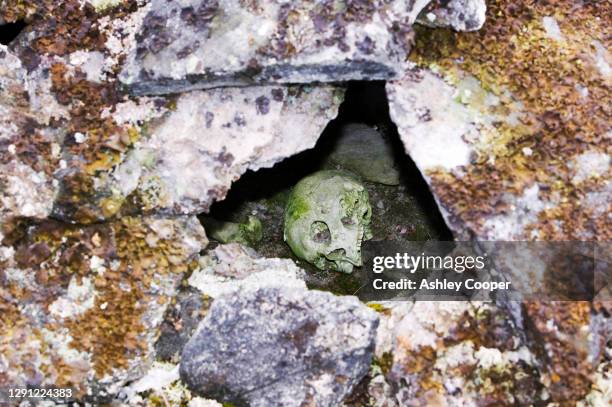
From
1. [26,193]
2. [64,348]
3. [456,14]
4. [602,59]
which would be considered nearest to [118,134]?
[26,193]

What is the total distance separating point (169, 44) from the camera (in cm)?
338

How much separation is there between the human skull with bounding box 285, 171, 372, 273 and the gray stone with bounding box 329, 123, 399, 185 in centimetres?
40

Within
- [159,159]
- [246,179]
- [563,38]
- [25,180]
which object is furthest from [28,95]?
[563,38]

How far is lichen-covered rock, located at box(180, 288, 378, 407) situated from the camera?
333 cm

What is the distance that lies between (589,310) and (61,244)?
271 centimetres

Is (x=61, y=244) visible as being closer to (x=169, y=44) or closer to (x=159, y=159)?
(x=159, y=159)

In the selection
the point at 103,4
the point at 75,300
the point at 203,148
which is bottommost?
the point at 75,300

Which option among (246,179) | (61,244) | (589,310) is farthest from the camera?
(246,179)

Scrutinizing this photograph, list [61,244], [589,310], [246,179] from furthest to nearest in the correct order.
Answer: [246,179], [61,244], [589,310]

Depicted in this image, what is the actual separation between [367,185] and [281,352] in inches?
85.4

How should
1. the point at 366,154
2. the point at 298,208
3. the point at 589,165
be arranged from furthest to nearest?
the point at 366,154 < the point at 298,208 < the point at 589,165

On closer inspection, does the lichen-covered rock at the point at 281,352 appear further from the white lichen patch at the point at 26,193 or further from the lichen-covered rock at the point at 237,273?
the white lichen patch at the point at 26,193

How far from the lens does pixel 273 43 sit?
3262 mm

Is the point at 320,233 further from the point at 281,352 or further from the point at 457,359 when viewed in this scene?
the point at 457,359
